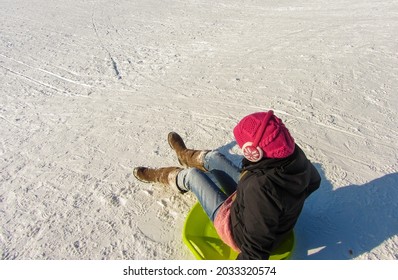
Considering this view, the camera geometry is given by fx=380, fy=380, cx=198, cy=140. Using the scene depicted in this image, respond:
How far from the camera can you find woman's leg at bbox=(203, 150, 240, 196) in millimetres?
2559

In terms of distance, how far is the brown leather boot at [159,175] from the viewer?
2.86m

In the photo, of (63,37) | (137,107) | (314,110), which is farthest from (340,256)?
(63,37)

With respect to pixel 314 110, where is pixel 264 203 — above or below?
above

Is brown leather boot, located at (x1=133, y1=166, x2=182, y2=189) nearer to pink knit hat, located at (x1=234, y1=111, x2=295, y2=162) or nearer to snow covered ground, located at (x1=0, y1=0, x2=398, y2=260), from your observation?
snow covered ground, located at (x1=0, y1=0, x2=398, y2=260)

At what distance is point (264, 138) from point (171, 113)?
2.43 metres

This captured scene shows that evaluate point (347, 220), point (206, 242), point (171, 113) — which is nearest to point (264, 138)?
point (206, 242)

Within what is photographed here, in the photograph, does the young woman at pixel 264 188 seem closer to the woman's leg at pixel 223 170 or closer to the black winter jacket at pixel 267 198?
the black winter jacket at pixel 267 198

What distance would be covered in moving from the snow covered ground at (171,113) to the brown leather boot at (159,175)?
8cm

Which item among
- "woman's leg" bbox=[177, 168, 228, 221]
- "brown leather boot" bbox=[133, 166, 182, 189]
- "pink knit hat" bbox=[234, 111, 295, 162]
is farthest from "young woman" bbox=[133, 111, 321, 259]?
"brown leather boot" bbox=[133, 166, 182, 189]
